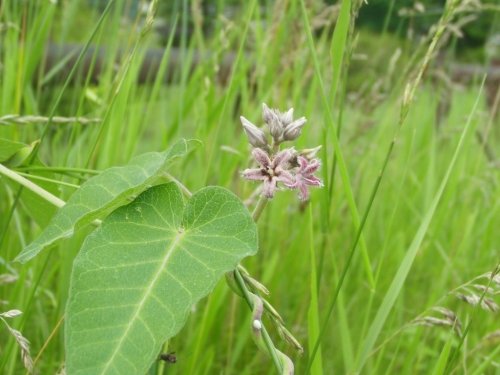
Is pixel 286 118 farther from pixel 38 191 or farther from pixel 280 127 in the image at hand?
pixel 38 191

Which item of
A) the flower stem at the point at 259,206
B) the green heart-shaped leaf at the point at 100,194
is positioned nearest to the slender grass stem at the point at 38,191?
the green heart-shaped leaf at the point at 100,194

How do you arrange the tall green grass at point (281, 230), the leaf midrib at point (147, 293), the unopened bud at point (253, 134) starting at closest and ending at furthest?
the leaf midrib at point (147, 293) < the unopened bud at point (253, 134) < the tall green grass at point (281, 230)

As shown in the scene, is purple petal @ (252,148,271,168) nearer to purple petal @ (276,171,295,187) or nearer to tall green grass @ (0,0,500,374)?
purple petal @ (276,171,295,187)

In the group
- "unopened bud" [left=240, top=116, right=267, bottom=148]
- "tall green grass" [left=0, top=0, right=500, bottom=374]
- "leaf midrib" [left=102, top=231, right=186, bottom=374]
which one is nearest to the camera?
"leaf midrib" [left=102, top=231, right=186, bottom=374]

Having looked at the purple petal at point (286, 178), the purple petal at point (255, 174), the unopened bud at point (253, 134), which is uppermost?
the unopened bud at point (253, 134)

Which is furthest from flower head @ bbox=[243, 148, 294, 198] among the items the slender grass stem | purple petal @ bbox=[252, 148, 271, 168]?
the slender grass stem

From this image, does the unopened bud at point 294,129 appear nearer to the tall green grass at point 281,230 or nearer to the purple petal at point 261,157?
the purple petal at point 261,157

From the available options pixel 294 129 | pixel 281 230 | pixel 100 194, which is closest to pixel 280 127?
pixel 294 129
